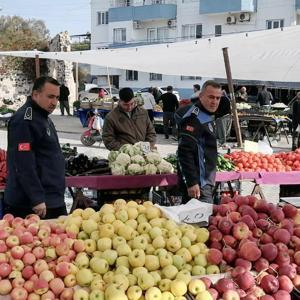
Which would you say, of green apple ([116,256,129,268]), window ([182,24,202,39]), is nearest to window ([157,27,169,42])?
window ([182,24,202,39])

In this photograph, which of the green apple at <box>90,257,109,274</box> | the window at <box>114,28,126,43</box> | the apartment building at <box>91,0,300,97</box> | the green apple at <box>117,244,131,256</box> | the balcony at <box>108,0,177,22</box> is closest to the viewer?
the green apple at <box>90,257,109,274</box>

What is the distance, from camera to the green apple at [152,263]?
9.06 ft

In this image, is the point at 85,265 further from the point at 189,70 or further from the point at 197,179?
the point at 189,70

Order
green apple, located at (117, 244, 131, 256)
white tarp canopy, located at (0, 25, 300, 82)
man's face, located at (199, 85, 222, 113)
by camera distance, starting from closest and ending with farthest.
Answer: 1. green apple, located at (117, 244, 131, 256)
2. man's face, located at (199, 85, 222, 113)
3. white tarp canopy, located at (0, 25, 300, 82)

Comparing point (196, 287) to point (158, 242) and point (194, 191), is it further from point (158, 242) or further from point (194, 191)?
point (194, 191)

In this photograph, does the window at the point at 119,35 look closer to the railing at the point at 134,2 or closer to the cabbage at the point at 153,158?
the railing at the point at 134,2

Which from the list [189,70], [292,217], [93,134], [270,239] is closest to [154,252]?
[270,239]

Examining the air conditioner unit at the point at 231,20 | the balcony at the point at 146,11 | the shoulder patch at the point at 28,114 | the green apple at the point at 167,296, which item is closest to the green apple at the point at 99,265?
the green apple at the point at 167,296

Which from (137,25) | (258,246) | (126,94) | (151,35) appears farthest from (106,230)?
(137,25)

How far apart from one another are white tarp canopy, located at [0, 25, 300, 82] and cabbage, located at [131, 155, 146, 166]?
8.39 ft

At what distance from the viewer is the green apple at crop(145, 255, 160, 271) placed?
276 centimetres

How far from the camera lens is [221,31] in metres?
34.1

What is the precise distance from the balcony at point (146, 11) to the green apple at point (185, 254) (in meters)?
34.5

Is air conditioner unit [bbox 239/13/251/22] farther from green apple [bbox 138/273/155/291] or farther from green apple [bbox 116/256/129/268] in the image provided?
green apple [bbox 138/273/155/291]
